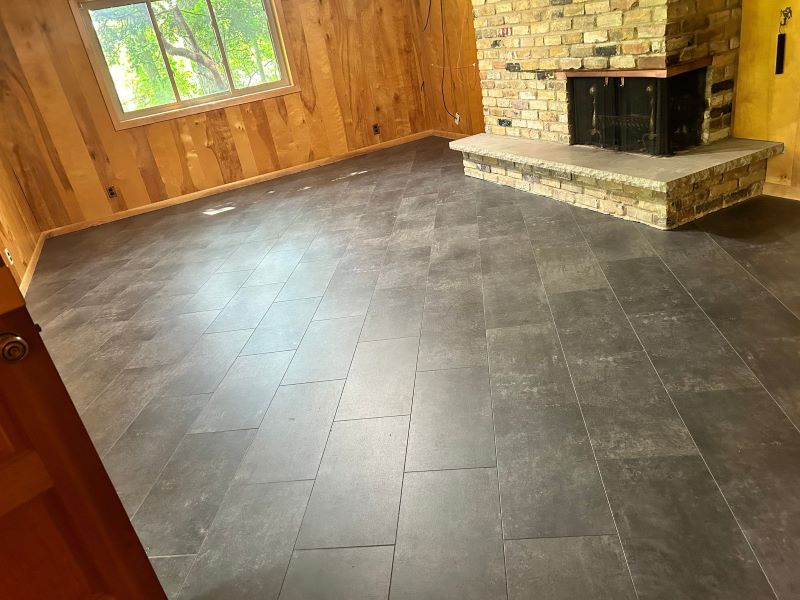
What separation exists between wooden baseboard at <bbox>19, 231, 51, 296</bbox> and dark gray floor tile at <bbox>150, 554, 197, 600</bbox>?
306 centimetres

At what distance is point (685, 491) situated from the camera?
1487 mm

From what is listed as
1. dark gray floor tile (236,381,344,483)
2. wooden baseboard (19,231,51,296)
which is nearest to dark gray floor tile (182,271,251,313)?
dark gray floor tile (236,381,344,483)

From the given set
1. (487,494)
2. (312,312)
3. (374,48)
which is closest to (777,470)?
(487,494)

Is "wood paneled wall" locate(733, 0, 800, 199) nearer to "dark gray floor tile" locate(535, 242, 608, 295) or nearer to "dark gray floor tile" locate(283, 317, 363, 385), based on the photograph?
"dark gray floor tile" locate(535, 242, 608, 295)

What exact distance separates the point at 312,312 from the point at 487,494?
162cm

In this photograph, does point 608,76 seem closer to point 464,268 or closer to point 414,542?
point 464,268

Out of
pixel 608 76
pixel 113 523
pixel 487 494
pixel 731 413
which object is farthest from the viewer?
pixel 608 76

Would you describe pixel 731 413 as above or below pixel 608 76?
below

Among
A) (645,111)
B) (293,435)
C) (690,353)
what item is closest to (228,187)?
(645,111)

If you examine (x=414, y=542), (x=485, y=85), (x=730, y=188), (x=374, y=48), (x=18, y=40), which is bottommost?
(x=414, y=542)

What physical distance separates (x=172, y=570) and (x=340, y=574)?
1.69 ft

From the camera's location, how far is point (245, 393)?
236cm

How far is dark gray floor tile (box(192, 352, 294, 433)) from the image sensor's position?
219 cm

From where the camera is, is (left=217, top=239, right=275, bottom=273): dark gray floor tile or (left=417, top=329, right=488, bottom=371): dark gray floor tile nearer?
(left=417, top=329, right=488, bottom=371): dark gray floor tile
